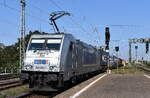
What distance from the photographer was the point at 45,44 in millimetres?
19000

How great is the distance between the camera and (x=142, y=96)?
52.6 ft

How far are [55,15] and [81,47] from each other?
307cm

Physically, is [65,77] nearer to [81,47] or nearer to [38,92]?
[38,92]

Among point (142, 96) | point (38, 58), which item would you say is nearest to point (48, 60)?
point (38, 58)

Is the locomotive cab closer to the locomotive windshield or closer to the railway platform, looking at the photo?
the locomotive windshield

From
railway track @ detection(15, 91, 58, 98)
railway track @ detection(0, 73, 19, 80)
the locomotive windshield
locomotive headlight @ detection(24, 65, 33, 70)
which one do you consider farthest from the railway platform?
railway track @ detection(0, 73, 19, 80)

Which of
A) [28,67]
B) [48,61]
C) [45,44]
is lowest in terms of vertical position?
[28,67]

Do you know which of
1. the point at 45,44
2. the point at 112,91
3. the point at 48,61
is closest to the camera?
the point at 48,61

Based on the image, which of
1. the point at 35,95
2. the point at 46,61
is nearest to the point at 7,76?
the point at 46,61

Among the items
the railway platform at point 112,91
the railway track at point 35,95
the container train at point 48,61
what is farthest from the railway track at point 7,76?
the railway track at point 35,95

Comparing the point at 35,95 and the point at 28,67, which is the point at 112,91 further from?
the point at 28,67

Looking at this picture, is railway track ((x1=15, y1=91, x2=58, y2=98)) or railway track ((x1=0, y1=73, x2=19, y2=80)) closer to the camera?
railway track ((x1=15, y1=91, x2=58, y2=98))

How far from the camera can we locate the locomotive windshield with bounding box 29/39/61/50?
18734mm

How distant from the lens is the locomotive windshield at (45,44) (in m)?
18.7
